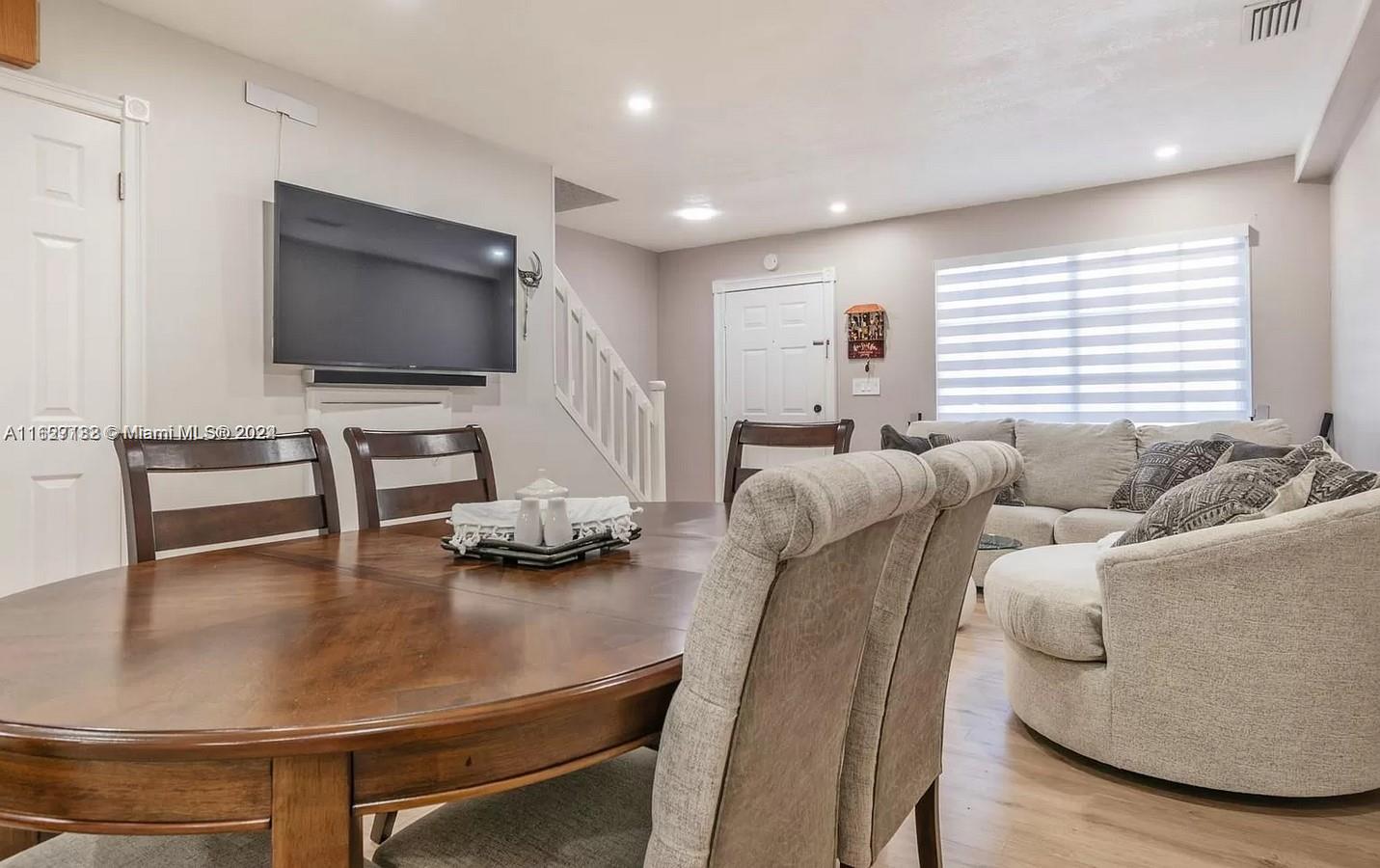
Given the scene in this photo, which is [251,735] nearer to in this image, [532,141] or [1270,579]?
[1270,579]

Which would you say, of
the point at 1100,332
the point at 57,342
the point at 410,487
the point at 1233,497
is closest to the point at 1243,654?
the point at 1233,497

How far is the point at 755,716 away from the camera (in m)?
0.79

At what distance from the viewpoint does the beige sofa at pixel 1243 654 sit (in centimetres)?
180

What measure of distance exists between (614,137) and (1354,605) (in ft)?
11.5

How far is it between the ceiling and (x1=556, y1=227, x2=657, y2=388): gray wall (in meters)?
1.31

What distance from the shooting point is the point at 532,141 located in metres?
4.09

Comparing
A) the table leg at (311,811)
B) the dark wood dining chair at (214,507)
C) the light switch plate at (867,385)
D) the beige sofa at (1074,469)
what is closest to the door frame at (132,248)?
the dark wood dining chair at (214,507)

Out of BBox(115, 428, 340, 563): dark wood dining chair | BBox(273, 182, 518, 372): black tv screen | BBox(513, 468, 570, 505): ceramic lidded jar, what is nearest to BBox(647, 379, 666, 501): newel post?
BBox(273, 182, 518, 372): black tv screen

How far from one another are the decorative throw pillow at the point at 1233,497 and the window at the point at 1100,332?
117 inches

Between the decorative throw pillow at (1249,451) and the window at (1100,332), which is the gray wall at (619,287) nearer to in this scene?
the window at (1100,332)

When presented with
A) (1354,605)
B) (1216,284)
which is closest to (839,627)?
(1354,605)

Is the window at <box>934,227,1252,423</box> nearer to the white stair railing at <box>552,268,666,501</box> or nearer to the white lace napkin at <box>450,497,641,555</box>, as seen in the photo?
the white stair railing at <box>552,268,666,501</box>

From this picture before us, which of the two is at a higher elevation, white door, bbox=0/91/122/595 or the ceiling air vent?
the ceiling air vent

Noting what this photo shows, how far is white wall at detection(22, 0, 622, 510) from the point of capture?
2.76 m
